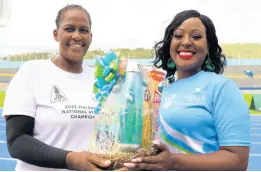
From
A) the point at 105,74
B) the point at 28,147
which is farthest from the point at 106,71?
the point at 28,147

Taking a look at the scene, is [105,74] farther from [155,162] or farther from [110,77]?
[155,162]

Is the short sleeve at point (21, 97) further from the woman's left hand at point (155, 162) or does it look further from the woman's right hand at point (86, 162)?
the woman's left hand at point (155, 162)

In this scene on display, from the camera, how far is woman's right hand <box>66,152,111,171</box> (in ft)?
4.47

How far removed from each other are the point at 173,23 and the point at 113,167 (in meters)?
0.84

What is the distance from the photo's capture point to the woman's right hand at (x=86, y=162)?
1.36 metres

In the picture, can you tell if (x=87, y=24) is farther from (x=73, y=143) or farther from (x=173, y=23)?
(x=73, y=143)

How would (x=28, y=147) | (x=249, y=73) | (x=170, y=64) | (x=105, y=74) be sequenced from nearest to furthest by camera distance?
1. (x=105, y=74)
2. (x=28, y=147)
3. (x=170, y=64)
4. (x=249, y=73)

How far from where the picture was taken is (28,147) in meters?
1.64

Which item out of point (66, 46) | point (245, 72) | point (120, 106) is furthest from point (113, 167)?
point (245, 72)

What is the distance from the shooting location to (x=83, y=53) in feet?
6.71

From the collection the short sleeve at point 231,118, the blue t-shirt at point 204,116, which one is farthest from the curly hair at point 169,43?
the short sleeve at point 231,118

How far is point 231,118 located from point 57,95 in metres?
0.83

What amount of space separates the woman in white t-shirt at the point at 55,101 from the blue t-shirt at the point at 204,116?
419 mm

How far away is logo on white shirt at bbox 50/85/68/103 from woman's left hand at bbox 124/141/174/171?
2.22ft
